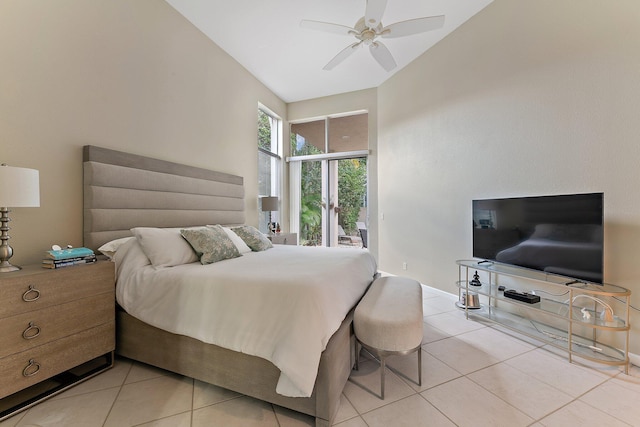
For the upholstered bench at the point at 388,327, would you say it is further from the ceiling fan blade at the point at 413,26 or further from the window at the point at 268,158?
the window at the point at 268,158

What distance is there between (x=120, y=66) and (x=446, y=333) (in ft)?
12.9

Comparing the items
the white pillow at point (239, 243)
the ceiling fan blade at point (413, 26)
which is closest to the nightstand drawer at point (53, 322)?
the white pillow at point (239, 243)

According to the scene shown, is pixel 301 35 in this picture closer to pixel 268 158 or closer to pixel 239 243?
pixel 268 158

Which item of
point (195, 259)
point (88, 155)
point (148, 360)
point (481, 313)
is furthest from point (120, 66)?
point (481, 313)

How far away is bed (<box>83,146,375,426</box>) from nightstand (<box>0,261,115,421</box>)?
0.69 ft

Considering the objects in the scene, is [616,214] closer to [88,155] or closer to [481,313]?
[481,313]

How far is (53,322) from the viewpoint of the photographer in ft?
5.43

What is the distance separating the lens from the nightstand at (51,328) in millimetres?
1479

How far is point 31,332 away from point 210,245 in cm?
113

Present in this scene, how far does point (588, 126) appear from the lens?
2.28m

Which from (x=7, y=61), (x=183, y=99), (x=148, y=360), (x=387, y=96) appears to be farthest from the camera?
(x=387, y=96)

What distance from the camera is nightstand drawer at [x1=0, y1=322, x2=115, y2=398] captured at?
4.84 feet

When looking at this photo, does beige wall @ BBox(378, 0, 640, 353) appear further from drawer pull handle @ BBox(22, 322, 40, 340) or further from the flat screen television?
drawer pull handle @ BBox(22, 322, 40, 340)

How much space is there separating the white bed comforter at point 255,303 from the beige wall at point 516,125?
205 cm
